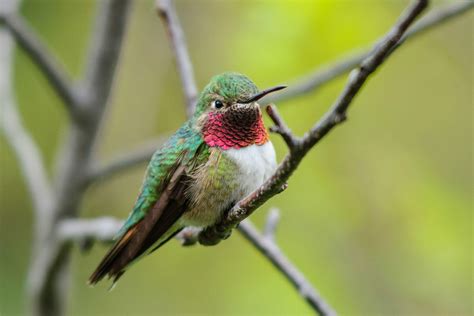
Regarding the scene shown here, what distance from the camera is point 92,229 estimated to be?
434cm

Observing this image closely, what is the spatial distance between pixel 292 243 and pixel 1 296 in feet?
11.8

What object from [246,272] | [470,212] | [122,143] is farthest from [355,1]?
[122,143]

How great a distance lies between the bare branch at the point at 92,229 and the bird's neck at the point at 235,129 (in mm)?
1190

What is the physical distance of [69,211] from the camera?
5391mm

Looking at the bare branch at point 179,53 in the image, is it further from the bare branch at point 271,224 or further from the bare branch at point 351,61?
the bare branch at point 351,61

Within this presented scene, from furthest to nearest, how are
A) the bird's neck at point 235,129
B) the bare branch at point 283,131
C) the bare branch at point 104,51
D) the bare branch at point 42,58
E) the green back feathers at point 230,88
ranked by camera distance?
the bare branch at point 104,51 < the bare branch at point 42,58 < the bird's neck at point 235,129 < the green back feathers at point 230,88 < the bare branch at point 283,131

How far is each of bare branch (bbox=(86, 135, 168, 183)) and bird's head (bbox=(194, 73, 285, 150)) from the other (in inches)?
78.0

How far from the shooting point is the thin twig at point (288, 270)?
10.3 feet

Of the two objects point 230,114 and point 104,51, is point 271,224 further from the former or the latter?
point 104,51

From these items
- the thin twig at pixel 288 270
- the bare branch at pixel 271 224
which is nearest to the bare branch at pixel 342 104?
the thin twig at pixel 288 270

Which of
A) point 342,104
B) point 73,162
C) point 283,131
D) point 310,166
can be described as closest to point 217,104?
point 283,131

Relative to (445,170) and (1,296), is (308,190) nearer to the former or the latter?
(445,170)

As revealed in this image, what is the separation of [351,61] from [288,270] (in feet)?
4.92

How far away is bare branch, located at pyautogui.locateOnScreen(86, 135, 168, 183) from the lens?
4.89m
